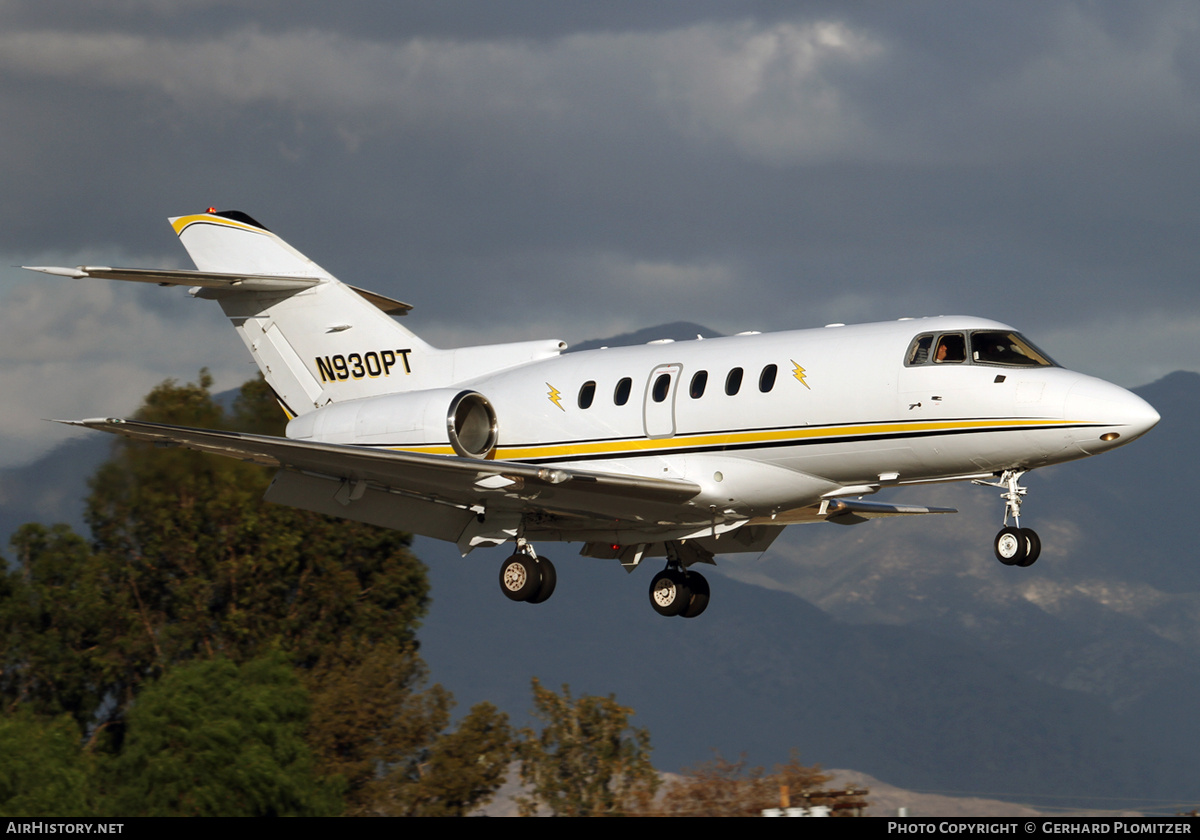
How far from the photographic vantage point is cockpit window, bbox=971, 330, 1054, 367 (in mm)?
19547

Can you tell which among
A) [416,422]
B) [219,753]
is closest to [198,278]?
[416,422]

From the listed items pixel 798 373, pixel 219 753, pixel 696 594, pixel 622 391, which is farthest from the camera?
pixel 219 753

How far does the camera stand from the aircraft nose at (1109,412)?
18.6 meters

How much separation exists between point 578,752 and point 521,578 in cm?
3166

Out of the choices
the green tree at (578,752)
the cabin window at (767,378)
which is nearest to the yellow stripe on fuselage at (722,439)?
the cabin window at (767,378)

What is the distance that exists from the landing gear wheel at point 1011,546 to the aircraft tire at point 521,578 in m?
6.82

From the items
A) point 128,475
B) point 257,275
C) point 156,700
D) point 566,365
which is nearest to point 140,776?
point 156,700

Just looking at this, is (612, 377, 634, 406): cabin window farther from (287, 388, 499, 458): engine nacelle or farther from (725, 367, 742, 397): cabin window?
(287, 388, 499, 458): engine nacelle

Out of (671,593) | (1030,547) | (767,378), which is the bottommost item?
(671,593)

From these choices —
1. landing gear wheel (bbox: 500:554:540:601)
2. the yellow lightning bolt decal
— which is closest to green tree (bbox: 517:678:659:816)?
landing gear wheel (bbox: 500:554:540:601)

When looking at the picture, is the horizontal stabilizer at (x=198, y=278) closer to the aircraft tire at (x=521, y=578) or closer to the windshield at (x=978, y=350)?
the aircraft tire at (x=521, y=578)

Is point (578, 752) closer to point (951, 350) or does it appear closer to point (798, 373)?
point (798, 373)

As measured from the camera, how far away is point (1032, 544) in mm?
19484

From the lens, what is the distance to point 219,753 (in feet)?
163
